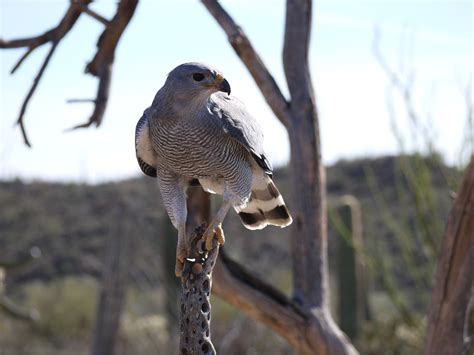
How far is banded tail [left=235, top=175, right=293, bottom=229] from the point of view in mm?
4492

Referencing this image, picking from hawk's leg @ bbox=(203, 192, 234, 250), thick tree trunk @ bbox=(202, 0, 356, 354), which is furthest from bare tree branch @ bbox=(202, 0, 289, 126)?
hawk's leg @ bbox=(203, 192, 234, 250)

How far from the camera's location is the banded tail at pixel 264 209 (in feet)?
14.7

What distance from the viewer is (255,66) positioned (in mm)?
5152

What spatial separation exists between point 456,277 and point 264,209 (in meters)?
1.26

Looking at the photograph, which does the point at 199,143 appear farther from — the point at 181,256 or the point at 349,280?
the point at 349,280

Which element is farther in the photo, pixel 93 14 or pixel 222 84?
pixel 93 14

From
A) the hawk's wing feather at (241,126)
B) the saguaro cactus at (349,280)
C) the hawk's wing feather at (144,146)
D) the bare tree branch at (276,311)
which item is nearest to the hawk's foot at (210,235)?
the hawk's wing feather at (241,126)

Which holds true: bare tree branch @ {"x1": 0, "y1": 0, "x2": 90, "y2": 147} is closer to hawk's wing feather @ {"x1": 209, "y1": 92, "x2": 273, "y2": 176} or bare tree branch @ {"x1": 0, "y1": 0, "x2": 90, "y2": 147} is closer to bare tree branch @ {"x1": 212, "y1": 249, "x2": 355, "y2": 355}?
bare tree branch @ {"x1": 212, "y1": 249, "x2": 355, "y2": 355}

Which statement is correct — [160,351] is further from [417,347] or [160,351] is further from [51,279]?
[51,279]

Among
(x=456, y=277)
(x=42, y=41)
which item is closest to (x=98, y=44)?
(x=42, y=41)

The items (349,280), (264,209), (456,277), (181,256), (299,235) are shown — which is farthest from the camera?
(349,280)

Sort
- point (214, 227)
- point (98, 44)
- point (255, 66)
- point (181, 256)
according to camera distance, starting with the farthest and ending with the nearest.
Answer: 1. point (98, 44)
2. point (255, 66)
3. point (181, 256)
4. point (214, 227)

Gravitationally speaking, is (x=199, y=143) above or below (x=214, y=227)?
above

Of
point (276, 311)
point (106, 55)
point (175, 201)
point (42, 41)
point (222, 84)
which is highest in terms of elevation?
point (42, 41)
